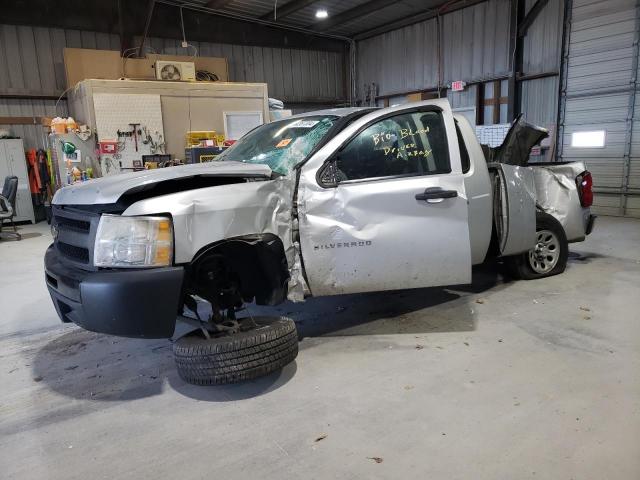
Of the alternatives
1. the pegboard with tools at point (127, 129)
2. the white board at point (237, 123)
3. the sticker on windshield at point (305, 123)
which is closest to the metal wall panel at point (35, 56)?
the pegboard with tools at point (127, 129)

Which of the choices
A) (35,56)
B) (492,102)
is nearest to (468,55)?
(492,102)

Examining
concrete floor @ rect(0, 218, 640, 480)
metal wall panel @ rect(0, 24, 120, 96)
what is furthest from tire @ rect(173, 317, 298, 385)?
metal wall panel @ rect(0, 24, 120, 96)

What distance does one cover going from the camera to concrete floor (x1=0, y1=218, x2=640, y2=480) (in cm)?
207

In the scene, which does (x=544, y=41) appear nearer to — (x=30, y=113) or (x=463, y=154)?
(x=463, y=154)

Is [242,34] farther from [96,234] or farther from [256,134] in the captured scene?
[96,234]

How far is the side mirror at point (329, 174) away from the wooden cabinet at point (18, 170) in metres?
10.2

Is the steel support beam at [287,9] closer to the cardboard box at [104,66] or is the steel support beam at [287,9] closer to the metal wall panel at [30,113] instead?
the cardboard box at [104,66]

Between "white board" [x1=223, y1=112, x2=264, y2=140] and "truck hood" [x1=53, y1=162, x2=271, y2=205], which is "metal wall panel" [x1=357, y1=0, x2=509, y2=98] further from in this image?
"truck hood" [x1=53, y1=162, x2=271, y2=205]

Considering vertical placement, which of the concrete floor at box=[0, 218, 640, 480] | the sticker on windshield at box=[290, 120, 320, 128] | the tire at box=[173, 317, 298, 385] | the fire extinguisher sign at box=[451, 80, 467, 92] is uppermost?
the fire extinguisher sign at box=[451, 80, 467, 92]

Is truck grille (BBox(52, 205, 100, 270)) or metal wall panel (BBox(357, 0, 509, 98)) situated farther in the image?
metal wall panel (BBox(357, 0, 509, 98))

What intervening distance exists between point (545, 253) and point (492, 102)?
25.4 feet

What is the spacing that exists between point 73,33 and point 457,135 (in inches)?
432

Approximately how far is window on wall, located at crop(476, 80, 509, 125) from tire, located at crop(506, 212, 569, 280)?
7.22 m

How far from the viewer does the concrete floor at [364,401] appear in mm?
2068
